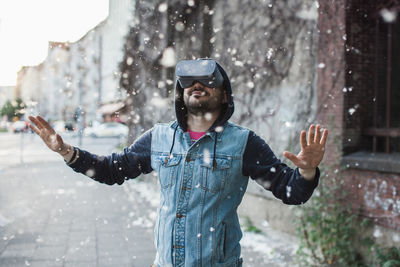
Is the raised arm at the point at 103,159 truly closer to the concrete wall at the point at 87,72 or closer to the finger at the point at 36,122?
the finger at the point at 36,122

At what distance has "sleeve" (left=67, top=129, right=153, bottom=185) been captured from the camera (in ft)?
8.09

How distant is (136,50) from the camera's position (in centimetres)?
1234

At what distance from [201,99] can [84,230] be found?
15.3 feet

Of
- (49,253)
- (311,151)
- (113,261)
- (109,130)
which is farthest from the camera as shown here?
(109,130)

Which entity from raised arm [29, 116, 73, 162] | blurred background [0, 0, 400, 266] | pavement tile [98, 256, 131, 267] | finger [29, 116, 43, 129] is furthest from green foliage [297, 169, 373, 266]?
finger [29, 116, 43, 129]

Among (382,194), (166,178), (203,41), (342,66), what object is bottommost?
(382,194)

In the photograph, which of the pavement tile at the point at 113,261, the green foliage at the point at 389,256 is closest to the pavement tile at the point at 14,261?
the pavement tile at the point at 113,261

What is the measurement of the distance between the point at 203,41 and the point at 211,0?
928 mm

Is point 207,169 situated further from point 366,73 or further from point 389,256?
point 366,73

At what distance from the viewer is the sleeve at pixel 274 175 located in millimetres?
2109

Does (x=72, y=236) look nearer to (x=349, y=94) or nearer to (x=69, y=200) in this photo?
(x=69, y=200)

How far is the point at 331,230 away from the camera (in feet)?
16.0

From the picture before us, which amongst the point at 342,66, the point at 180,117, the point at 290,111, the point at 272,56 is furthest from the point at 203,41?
the point at 180,117

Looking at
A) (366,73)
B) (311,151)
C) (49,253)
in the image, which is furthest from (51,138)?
(366,73)
